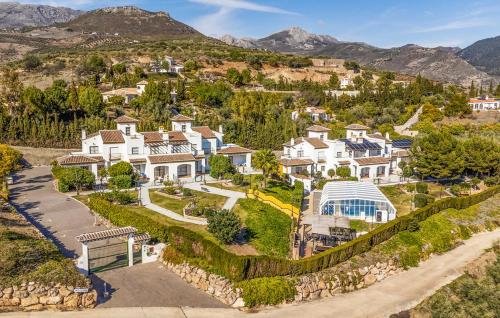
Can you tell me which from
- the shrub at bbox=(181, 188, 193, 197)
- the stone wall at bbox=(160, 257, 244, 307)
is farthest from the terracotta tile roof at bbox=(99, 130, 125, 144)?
the stone wall at bbox=(160, 257, 244, 307)

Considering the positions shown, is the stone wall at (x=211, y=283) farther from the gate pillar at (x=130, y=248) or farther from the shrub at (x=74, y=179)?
the shrub at (x=74, y=179)

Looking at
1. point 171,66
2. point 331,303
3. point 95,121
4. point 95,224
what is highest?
point 171,66

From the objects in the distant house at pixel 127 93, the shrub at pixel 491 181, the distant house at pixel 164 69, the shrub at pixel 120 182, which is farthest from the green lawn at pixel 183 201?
the distant house at pixel 164 69

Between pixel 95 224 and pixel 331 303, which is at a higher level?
pixel 95 224

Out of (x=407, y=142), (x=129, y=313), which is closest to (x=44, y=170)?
(x=129, y=313)

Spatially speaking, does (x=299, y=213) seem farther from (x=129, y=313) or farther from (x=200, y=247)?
(x=129, y=313)

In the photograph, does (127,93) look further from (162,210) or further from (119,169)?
(162,210)

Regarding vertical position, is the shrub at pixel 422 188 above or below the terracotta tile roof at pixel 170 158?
below

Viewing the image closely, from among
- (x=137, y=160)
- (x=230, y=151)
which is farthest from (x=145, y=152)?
(x=230, y=151)

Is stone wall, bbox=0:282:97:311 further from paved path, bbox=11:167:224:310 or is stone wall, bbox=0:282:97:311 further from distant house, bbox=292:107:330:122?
distant house, bbox=292:107:330:122
